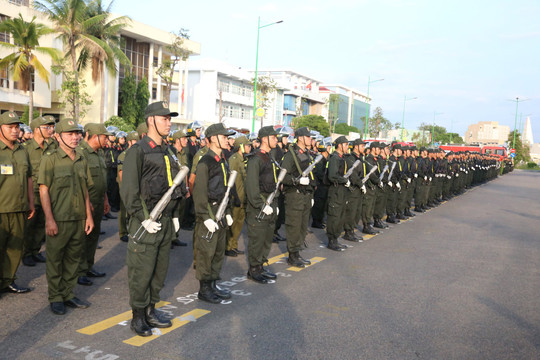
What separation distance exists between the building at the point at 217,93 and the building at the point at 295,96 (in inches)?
213

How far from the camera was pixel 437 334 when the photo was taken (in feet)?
15.3

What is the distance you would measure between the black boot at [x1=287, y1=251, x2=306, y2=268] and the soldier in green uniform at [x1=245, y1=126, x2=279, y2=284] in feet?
2.66

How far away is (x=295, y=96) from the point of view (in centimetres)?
8388

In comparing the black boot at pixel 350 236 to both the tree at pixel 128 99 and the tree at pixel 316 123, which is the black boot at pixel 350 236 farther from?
the tree at pixel 316 123

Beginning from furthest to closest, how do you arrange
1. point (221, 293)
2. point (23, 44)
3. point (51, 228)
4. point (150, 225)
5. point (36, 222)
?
1. point (23, 44)
2. point (36, 222)
3. point (221, 293)
4. point (51, 228)
5. point (150, 225)

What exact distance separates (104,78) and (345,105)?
91060 mm

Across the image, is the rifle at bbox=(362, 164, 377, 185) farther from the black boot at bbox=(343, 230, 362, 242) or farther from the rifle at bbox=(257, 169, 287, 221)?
the rifle at bbox=(257, 169, 287, 221)

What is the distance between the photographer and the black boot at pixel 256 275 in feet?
20.2

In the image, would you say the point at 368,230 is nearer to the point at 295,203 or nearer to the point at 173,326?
the point at 295,203

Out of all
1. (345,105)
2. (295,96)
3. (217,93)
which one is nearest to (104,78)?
(217,93)

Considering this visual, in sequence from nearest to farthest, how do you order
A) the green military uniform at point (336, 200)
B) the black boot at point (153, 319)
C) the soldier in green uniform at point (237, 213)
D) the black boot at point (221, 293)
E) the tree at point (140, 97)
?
the black boot at point (153, 319) → the black boot at point (221, 293) → the soldier in green uniform at point (237, 213) → the green military uniform at point (336, 200) → the tree at point (140, 97)

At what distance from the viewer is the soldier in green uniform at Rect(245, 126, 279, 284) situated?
6090mm

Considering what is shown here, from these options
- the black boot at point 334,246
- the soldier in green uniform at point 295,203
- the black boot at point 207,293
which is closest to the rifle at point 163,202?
the black boot at point 207,293

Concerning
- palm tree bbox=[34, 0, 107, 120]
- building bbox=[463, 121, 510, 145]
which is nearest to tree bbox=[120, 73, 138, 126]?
palm tree bbox=[34, 0, 107, 120]
